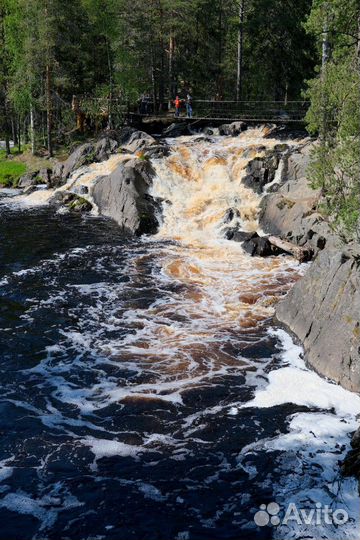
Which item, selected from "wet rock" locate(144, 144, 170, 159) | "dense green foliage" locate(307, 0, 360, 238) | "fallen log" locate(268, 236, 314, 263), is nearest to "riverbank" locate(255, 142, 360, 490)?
"dense green foliage" locate(307, 0, 360, 238)

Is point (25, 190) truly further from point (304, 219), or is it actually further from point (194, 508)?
point (194, 508)

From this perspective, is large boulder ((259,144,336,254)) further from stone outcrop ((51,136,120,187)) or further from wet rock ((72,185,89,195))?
stone outcrop ((51,136,120,187))

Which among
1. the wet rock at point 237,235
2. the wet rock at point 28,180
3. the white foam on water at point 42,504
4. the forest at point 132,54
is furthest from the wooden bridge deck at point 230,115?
the white foam on water at point 42,504

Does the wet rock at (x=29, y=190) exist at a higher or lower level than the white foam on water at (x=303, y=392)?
higher

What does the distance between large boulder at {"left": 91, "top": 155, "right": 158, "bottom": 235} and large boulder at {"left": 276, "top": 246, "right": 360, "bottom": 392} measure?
1332cm

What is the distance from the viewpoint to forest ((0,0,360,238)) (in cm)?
4156

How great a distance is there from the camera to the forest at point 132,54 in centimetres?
4156

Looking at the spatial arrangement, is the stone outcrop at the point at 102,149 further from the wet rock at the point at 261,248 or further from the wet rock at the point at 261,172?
the wet rock at the point at 261,248

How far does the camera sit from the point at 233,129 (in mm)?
40594

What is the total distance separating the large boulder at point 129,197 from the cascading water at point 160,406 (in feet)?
16.7

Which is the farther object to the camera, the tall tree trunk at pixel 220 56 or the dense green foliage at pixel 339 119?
the tall tree trunk at pixel 220 56

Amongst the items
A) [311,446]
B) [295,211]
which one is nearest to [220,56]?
[295,211]

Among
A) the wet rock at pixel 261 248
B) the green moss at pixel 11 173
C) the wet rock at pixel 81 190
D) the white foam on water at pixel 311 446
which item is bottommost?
the white foam on water at pixel 311 446

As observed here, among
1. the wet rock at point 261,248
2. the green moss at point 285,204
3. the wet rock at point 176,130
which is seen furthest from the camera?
the wet rock at point 176,130
